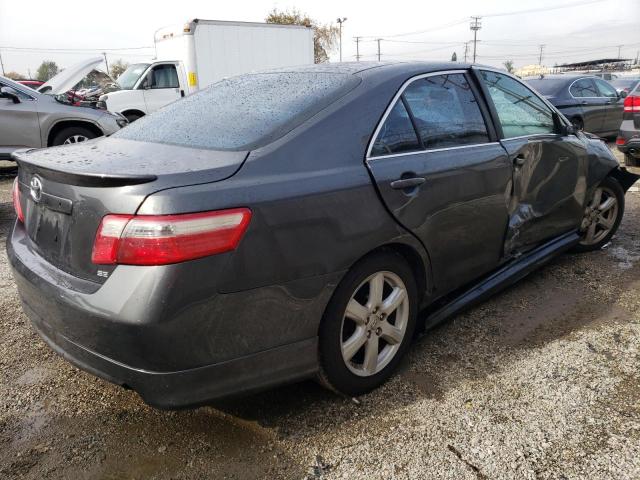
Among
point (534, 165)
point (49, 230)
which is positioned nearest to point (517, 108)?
point (534, 165)

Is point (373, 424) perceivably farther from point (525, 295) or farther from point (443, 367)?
point (525, 295)

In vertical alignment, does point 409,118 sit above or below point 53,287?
above

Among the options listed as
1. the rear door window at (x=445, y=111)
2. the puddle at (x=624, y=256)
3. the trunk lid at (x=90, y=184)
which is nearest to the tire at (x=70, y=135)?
the trunk lid at (x=90, y=184)

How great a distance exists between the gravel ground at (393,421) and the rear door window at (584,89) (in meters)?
8.85

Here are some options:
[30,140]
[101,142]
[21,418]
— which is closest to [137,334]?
[21,418]

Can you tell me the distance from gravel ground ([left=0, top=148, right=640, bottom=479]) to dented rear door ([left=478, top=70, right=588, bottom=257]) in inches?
28.5

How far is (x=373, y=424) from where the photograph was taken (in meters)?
Answer: 2.30

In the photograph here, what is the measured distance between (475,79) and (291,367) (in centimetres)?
208

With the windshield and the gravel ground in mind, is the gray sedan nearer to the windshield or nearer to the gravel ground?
the windshield

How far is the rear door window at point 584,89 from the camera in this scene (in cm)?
1061

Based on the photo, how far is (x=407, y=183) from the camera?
7.99 ft

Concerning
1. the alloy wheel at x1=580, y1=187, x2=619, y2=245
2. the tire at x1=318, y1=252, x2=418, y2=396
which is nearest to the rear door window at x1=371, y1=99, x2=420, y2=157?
the tire at x1=318, y1=252, x2=418, y2=396

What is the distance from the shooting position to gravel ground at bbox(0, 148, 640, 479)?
81.4 inches

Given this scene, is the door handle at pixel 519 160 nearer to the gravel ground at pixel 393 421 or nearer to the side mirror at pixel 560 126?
the side mirror at pixel 560 126
